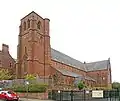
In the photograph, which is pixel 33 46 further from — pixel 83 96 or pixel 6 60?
pixel 83 96

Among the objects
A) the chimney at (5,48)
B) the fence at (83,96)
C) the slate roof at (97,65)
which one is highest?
the chimney at (5,48)

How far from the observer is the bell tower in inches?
2891

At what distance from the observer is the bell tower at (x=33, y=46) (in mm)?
73438

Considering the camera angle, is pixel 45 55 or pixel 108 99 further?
pixel 45 55

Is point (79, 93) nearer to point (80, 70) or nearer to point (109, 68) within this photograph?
point (80, 70)

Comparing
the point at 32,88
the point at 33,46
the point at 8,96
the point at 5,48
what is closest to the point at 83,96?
the point at 8,96

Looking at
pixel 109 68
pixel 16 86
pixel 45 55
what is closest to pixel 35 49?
pixel 45 55

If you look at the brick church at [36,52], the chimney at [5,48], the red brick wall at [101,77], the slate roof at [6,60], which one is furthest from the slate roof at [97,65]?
the chimney at [5,48]

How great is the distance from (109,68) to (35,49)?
158ft

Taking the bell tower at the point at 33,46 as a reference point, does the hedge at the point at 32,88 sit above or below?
below

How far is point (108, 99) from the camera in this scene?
3838cm

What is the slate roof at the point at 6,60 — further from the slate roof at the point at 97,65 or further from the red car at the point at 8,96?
the red car at the point at 8,96

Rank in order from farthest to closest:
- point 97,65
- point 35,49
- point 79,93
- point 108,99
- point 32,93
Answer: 1. point 97,65
2. point 35,49
3. point 32,93
4. point 79,93
5. point 108,99

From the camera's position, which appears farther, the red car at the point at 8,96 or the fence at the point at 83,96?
the fence at the point at 83,96
